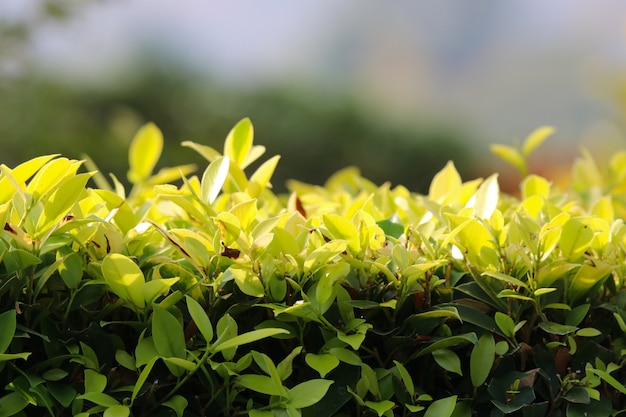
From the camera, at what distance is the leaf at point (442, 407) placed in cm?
124

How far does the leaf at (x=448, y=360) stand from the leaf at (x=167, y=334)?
1.42ft

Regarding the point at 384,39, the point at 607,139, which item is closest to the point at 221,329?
the point at 607,139

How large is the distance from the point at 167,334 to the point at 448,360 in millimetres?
478

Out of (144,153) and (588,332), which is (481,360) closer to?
(588,332)

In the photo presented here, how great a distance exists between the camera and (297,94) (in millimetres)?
10102

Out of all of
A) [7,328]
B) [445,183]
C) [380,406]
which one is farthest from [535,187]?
[7,328]

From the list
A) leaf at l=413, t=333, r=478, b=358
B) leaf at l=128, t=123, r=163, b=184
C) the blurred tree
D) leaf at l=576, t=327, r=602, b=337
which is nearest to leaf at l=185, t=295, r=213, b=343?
leaf at l=413, t=333, r=478, b=358

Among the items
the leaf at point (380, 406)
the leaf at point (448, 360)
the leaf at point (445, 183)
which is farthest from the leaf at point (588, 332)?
the leaf at point (445, 183)

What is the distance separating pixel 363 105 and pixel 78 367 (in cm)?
927

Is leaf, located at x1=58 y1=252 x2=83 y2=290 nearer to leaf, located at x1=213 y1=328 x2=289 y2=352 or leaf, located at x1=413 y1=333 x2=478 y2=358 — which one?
leaf, located at x1=213 y1=328 x2=289 y2=352

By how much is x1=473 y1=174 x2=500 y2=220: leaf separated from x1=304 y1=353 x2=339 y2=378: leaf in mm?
514

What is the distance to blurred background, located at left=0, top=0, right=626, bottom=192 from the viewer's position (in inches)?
295

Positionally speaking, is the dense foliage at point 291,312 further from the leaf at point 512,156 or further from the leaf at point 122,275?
the leaf at point 512,156

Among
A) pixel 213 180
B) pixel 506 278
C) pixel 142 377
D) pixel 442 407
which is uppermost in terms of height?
pixel 213 180
